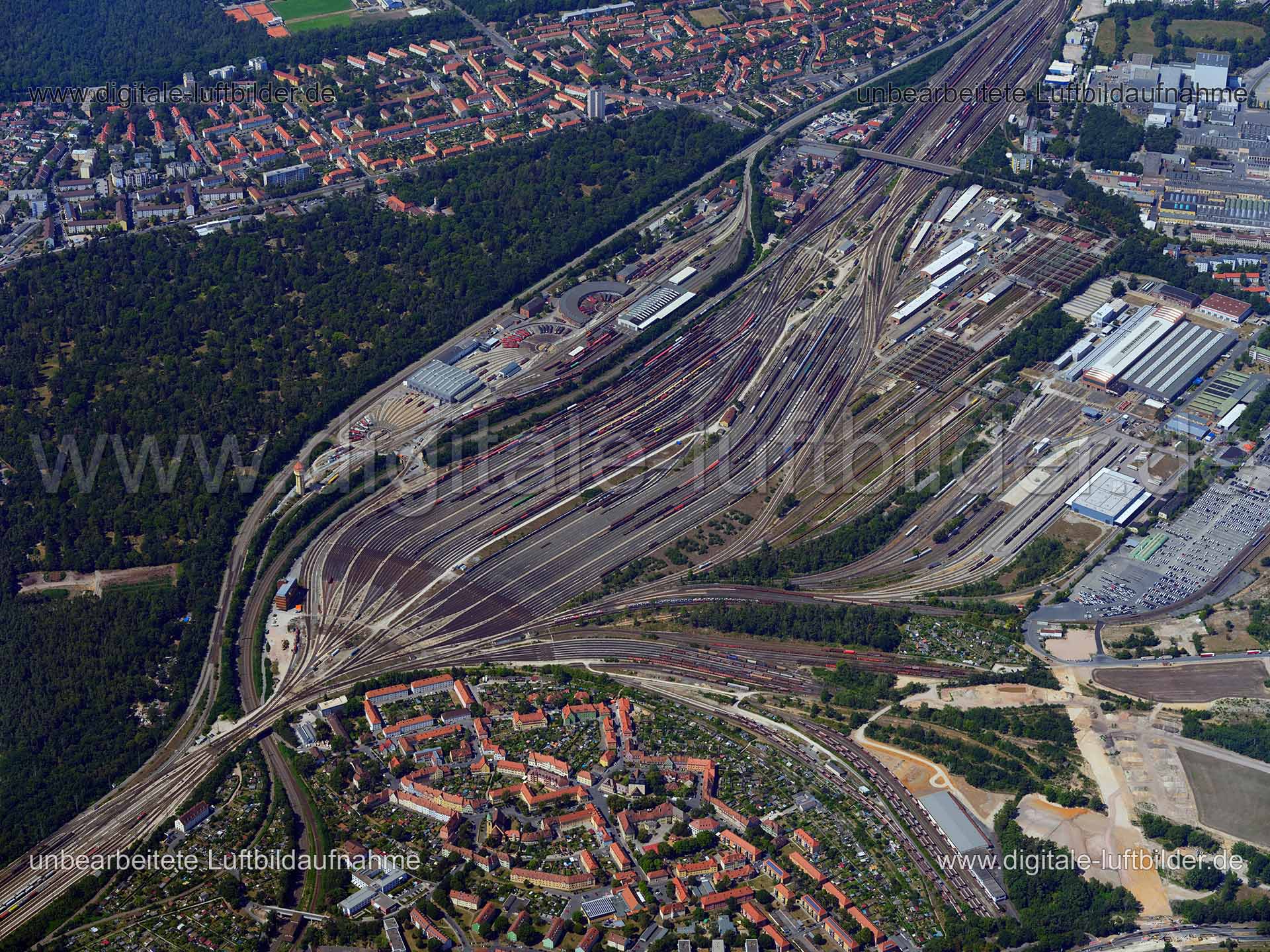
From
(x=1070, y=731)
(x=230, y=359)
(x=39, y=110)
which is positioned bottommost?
(x=1070, y=731)

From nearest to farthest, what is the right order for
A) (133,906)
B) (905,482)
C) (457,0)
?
(133,906) → (905,482) → (457,0)

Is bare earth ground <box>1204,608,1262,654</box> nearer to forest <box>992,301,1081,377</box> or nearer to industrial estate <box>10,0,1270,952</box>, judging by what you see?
industrial estate <box>10,0,1270,952</box>

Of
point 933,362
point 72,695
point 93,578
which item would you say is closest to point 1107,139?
point 933,362

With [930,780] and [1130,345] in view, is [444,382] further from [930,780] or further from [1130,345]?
[1130,345]

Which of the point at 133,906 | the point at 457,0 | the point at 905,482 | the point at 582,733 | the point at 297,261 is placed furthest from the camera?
the point at 457,0

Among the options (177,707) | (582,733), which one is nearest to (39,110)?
(177,707)

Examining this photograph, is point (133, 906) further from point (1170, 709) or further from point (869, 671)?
point (1170, 709)

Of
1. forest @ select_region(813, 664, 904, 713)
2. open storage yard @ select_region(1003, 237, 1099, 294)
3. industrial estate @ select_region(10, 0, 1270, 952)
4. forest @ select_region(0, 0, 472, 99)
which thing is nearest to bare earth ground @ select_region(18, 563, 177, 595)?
industrial estate @ select_region(10, 0, 1270, 952)

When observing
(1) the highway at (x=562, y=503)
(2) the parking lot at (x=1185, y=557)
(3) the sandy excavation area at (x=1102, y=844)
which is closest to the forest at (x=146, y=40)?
(1) the highway at (x=562, y=503)
